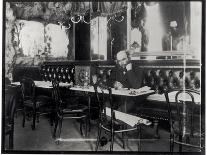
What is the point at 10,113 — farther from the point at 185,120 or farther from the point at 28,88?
the point at 185,120

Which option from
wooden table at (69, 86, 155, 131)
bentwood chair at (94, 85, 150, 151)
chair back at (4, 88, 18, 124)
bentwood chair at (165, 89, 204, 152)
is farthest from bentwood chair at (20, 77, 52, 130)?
bentwood chair at (165, 89, 204, 152)

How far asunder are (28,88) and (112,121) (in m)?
0.92

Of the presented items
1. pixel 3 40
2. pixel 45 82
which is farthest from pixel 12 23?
pixel 45 82

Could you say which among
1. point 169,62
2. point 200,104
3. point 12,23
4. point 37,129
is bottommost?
point 37,129

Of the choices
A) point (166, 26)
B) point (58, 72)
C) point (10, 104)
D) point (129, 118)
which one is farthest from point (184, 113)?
point (10, 104)

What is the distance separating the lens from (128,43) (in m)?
2.68

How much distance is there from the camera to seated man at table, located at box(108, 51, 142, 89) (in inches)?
107

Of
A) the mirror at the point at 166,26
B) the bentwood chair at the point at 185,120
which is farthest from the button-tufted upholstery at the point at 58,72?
the bentwood chair at the point at 185,120

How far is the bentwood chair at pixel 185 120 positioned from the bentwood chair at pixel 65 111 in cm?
86

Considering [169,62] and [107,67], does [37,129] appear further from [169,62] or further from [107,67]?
[169,62]

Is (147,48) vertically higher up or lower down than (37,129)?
higher up

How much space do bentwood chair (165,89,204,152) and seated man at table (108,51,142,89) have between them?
1.19ft

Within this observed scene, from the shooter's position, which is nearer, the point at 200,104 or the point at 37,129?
the point at 200,104

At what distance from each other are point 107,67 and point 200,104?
96 centimetres
